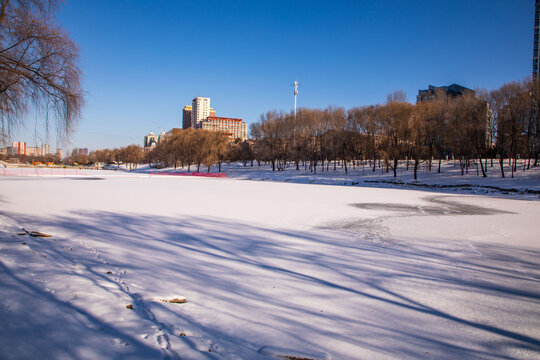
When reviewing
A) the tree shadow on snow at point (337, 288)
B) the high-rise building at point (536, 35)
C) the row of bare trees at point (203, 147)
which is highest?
the high-rise building at point (536, 35)

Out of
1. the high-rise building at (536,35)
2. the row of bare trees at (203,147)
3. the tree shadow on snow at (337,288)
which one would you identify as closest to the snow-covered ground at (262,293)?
the tree shadow on snow at (337,288)

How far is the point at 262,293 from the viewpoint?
14.9 feet

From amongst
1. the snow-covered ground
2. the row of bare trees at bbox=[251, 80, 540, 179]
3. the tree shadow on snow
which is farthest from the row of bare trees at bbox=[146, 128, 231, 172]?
the tree shadow on snow

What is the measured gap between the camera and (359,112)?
4862 centimetres

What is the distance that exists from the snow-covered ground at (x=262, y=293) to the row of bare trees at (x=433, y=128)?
32.2 meters

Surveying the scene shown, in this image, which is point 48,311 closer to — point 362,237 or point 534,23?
point 362,237

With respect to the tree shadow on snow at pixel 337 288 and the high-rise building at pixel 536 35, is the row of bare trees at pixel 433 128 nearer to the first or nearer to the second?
the tree shadow on snow at pixel 337 288

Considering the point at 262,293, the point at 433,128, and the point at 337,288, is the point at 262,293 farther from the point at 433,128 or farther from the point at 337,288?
the point at 433,128

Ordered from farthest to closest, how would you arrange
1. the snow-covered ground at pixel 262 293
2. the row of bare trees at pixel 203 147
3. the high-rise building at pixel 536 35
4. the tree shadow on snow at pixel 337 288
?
the high-rise building at pixel 536 35
the row of bare trees at pixel 203 147
the tree shadow on snow at pixel 337 288
the snow-covered ground at pixel 262 293

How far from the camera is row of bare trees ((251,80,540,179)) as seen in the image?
110 feet

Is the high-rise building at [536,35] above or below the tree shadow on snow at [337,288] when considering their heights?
above

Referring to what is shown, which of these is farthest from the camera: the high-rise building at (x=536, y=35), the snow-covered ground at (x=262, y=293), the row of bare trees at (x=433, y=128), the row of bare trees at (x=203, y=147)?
the high-rise building at (x=536, y=35)

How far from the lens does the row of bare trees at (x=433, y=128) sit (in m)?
33.5

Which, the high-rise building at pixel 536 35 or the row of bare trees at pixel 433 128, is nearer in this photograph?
the row of bare trees at pixel 433 128
